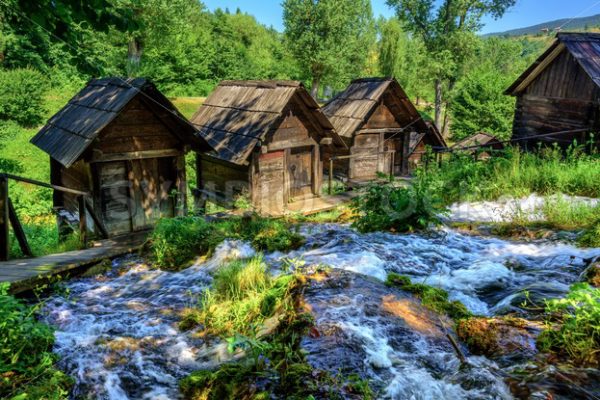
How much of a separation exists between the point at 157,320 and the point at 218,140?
11797 mm

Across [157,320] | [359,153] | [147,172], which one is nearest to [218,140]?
[147,172]

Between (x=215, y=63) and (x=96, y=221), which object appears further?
(x=215, y=63)

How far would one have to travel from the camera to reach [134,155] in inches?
452

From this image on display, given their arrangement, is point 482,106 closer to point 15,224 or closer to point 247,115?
point 247,115

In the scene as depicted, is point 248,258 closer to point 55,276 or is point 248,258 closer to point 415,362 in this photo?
point 55,276

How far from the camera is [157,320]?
5.33 metres

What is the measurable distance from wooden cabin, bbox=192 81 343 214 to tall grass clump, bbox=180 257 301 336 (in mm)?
9413

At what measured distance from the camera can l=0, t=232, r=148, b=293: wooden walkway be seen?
604 cm

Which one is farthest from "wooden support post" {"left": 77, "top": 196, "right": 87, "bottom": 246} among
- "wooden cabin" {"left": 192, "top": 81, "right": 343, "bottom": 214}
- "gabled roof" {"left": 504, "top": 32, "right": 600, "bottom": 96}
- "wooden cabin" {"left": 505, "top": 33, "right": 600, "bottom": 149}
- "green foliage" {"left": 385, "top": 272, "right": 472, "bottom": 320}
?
"gabled roof" {"left": 504, "top": 32, "right": 600, "bottom": 96}

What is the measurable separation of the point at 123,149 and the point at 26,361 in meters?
7.94

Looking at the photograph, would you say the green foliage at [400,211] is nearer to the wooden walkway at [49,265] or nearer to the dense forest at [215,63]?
the wooden walkway at [49,265]

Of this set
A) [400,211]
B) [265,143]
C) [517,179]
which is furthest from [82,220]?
[517,179]


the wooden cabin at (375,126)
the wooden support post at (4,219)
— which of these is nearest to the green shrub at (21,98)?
the wooden cabin at (375,126)

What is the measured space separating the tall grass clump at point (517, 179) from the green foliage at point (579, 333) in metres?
6.11
